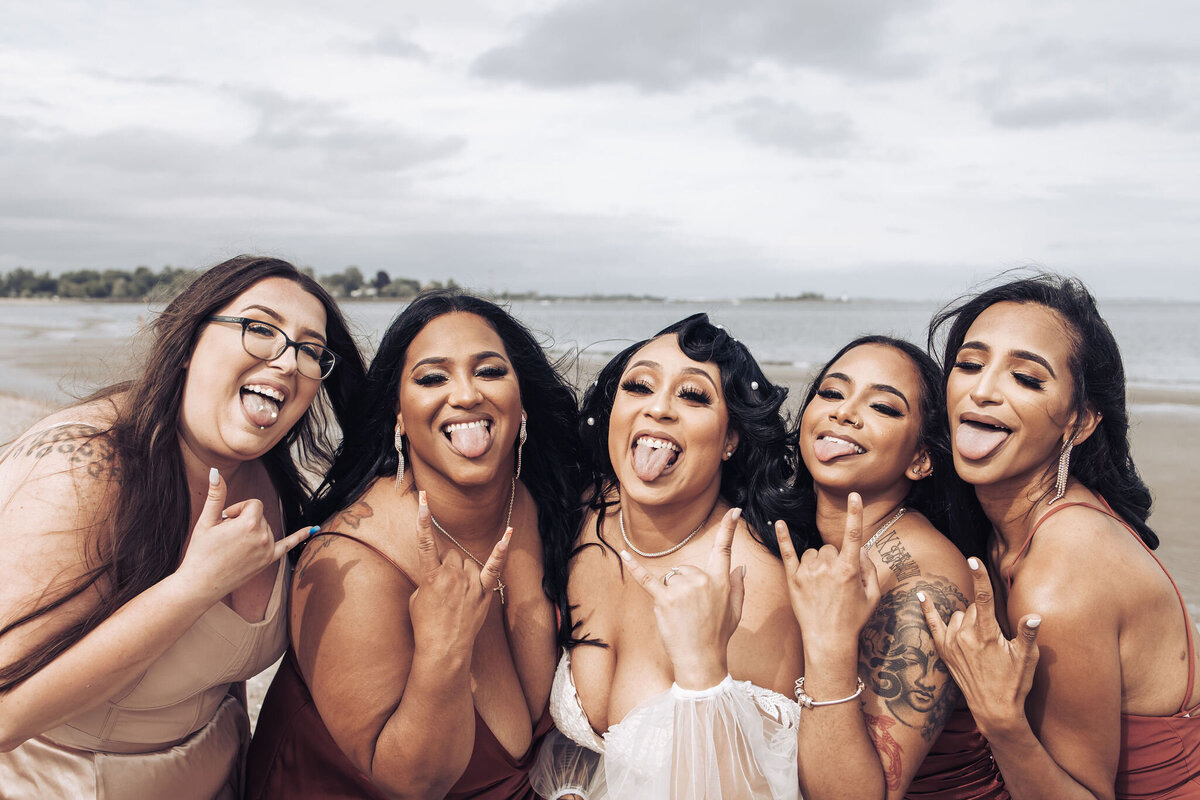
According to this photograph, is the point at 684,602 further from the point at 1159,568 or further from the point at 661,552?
the point at 1159,568

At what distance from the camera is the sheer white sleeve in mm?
3215

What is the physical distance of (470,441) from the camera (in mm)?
3832

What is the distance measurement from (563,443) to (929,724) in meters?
2.22

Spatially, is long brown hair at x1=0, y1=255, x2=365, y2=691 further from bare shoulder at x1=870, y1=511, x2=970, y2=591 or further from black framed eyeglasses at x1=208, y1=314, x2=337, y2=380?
bare shoulder at x1=870, y1=511, x2=970, y2=591

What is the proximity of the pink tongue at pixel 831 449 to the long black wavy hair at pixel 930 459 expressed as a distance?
27cm

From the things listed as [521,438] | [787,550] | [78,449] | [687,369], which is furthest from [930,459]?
[78,449]

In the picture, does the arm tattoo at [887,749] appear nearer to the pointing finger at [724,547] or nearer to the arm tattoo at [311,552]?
the pointing finger at [724,547]

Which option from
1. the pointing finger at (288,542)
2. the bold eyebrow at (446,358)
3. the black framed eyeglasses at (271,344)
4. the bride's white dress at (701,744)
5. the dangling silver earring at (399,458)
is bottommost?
the bride's white dress at (701,744)

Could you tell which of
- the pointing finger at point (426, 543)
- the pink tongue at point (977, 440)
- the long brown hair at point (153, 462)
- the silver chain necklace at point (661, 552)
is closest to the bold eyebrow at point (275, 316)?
the long brown hair at point (153, 462)

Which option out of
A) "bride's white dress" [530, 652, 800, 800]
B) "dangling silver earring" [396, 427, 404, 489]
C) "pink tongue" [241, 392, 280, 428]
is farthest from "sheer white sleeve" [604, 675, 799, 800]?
"pink tongue" [241, 392, 280, 428]

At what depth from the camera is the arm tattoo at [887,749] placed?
332 cm

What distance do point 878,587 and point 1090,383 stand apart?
4.27ft

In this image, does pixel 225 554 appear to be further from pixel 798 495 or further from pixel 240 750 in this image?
pixel 798 495

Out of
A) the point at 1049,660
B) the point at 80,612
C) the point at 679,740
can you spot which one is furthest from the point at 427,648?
the point at 1049,660
